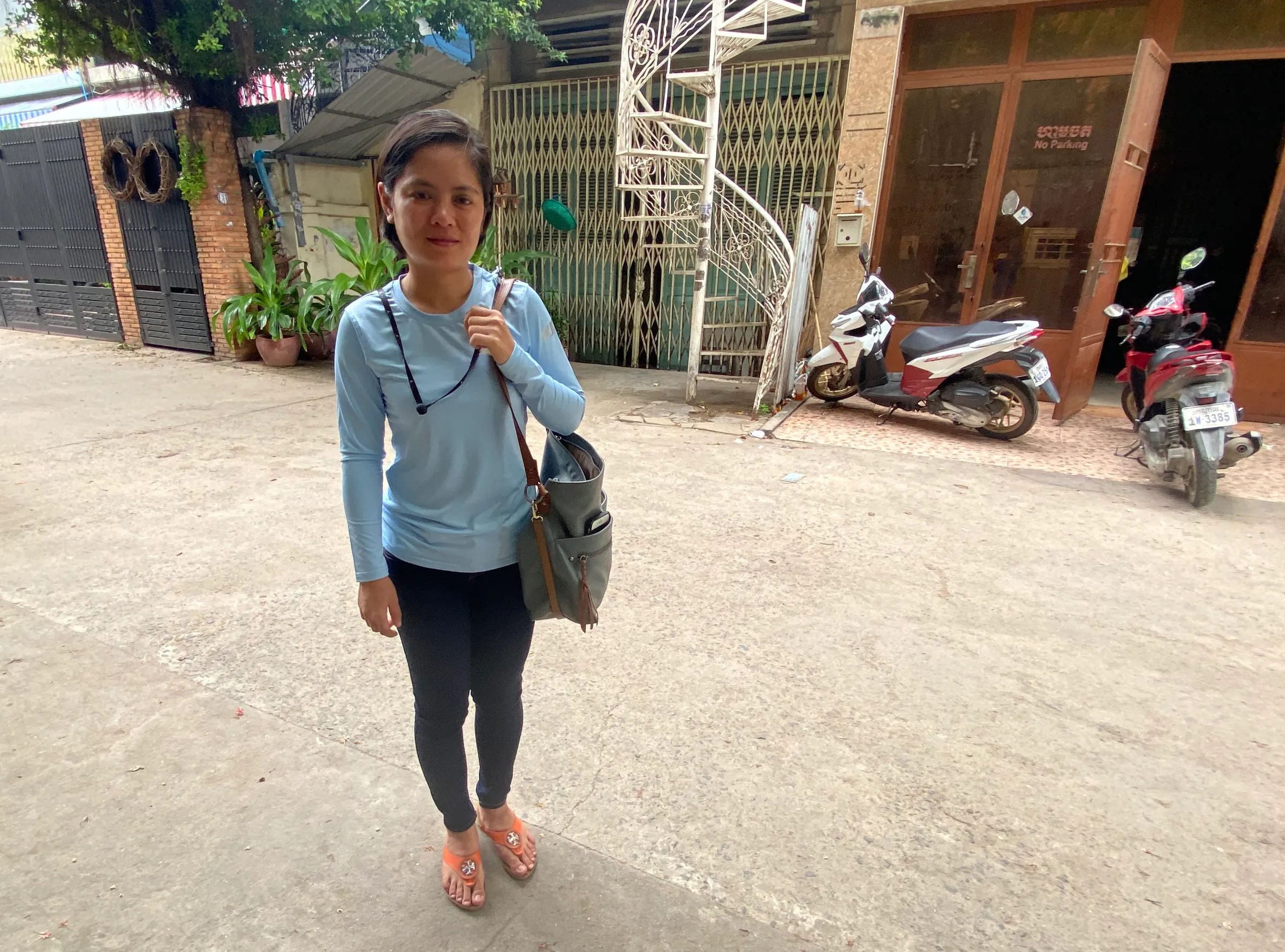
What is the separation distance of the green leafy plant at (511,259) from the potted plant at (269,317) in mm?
1817

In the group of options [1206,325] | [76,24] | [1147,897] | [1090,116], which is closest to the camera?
[1147,897]

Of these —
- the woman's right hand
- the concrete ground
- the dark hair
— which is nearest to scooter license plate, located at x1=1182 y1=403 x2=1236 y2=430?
the concrete ground

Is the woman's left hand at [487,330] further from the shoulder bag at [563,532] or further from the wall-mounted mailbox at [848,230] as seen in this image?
the wall-mounted mailbox at [848,230]

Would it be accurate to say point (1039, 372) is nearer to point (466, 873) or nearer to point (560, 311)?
point (466, 873)

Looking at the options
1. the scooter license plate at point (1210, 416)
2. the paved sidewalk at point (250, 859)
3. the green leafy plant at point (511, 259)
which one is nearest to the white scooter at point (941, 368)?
the scooter license plate at point (1210, 416)

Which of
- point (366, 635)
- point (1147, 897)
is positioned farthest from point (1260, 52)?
point (366, 635)

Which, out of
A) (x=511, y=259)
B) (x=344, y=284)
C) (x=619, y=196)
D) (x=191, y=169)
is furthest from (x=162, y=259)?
(x=619, y=196)

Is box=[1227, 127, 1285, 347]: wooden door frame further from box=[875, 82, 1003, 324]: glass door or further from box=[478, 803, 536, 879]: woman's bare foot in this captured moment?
box=[478, 803, 536, 879]: woman's bare foot

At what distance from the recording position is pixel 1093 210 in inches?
216

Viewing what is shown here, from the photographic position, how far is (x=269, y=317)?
705 cm

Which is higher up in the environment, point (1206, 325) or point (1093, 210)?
Answer: point (1093, 210)

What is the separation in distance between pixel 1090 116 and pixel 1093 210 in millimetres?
691

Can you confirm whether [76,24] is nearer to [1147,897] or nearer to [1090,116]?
[1090,116]

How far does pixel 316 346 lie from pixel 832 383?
5.19 meters
